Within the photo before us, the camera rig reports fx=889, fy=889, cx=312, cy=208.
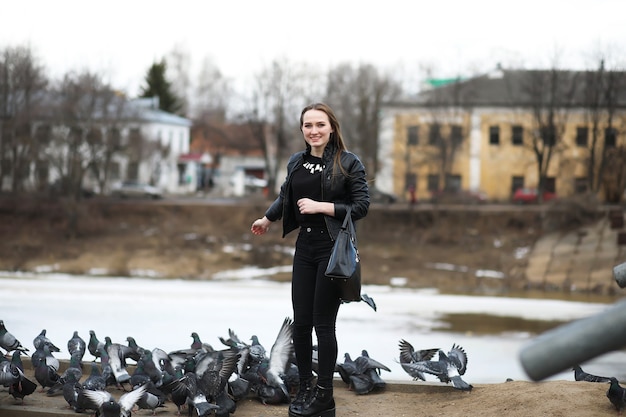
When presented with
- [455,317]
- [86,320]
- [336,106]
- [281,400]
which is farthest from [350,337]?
[336,106]

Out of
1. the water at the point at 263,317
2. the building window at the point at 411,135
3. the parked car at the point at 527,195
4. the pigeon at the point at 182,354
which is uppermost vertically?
the building window at the point at 411,135

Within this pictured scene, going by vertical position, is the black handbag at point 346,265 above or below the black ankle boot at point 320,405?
above

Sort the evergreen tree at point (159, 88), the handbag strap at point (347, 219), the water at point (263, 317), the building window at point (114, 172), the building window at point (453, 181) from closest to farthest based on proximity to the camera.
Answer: the handbag strap at point (347, 219)
the water at point (263, 317)
the building window at point (453, 181)
the building window at point (114, 172)
the evergreen tree at point (159, 88)

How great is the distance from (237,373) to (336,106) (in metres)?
49.0

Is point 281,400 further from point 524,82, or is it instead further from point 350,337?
point 524,82

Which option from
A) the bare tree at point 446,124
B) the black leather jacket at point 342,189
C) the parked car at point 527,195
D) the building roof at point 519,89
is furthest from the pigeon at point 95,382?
the bare tree at point 446,124

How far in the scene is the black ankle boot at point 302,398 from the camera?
17.0ft

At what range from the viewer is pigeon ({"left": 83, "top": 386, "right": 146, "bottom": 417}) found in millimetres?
5008

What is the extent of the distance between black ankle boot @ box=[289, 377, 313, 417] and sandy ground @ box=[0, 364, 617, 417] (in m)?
0.23

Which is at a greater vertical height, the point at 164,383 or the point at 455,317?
the point at 164,383

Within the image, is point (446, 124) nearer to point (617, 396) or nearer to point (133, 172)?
point (133, 172)

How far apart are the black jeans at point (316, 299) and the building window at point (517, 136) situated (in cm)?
4388

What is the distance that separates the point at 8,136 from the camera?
40.8 meters

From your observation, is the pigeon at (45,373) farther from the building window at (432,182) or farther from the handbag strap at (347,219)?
the building window at (432,182)
